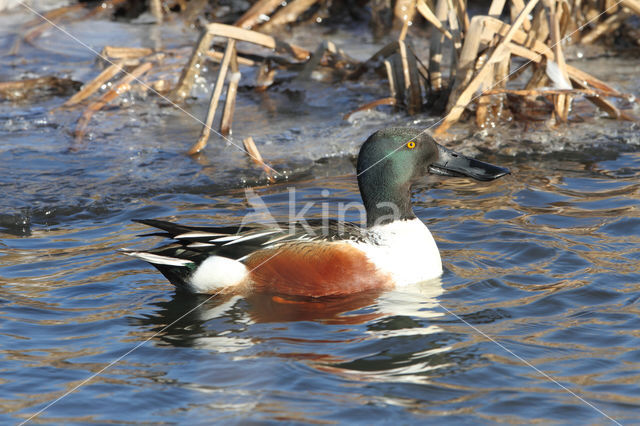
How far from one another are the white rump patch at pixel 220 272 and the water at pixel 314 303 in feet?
0.39

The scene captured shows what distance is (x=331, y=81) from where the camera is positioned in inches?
322

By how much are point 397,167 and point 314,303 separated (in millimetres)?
913

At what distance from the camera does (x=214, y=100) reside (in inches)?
258

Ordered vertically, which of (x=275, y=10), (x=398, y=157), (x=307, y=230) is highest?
(x=275, y=10)

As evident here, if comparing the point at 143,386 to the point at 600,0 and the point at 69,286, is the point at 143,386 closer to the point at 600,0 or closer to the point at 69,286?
the point at 69,286

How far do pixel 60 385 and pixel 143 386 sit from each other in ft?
1.18

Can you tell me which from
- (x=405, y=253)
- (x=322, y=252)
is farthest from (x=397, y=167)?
(x=322, y=252)

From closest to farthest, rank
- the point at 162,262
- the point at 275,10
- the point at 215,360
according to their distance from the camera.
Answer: the point at 215,360 → the point at 162,262 → the point at 275,10

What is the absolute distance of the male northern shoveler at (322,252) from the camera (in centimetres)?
465

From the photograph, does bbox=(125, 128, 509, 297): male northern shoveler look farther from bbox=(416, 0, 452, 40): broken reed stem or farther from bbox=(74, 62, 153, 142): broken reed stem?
bbox=(74, 62, 153, 142): broken reed stem

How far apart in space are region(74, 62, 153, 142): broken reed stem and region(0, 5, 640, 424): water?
0.14m

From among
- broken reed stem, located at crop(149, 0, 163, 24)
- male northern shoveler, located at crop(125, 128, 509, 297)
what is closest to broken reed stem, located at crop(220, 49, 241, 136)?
male northern shoveler, located at crop(125, 128, 509, 297)

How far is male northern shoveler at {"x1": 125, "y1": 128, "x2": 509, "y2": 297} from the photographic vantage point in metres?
4.65

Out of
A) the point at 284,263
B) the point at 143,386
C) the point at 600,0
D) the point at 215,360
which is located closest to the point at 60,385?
the point at 143,386
